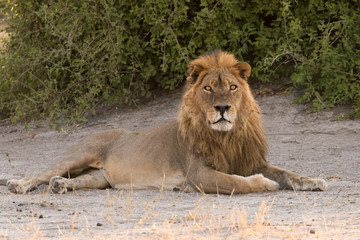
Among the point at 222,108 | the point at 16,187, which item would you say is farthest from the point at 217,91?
the point at 16,187

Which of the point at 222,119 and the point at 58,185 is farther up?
the point at 222,119

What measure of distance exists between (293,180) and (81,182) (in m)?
2.01

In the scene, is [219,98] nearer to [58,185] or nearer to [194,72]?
[194,72]

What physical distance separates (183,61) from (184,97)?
3.86 m

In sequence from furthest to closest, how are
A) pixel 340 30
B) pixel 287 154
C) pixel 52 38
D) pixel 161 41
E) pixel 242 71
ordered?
pixel 52 38, pixel 161 41, pixel 340 30, pixel 287 154, pixel 242 71

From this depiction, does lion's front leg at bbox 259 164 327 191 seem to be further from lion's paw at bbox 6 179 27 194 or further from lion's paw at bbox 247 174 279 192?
lion's paw at bbox 6 179 27 194

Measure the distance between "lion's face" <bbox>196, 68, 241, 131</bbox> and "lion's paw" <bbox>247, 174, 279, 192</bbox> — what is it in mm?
435

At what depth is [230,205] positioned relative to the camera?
4.48 meters

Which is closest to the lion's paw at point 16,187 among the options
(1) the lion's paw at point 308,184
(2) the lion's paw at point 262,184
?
(2) the lion's paw at point 262,184

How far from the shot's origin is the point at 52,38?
10.3 m

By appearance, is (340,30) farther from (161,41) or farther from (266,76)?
(161,41)

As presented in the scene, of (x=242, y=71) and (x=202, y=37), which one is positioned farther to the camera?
(x=202, y=37)

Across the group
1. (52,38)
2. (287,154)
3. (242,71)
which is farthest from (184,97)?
(52,38)

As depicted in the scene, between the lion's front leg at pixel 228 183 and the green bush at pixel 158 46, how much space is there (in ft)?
11.2
